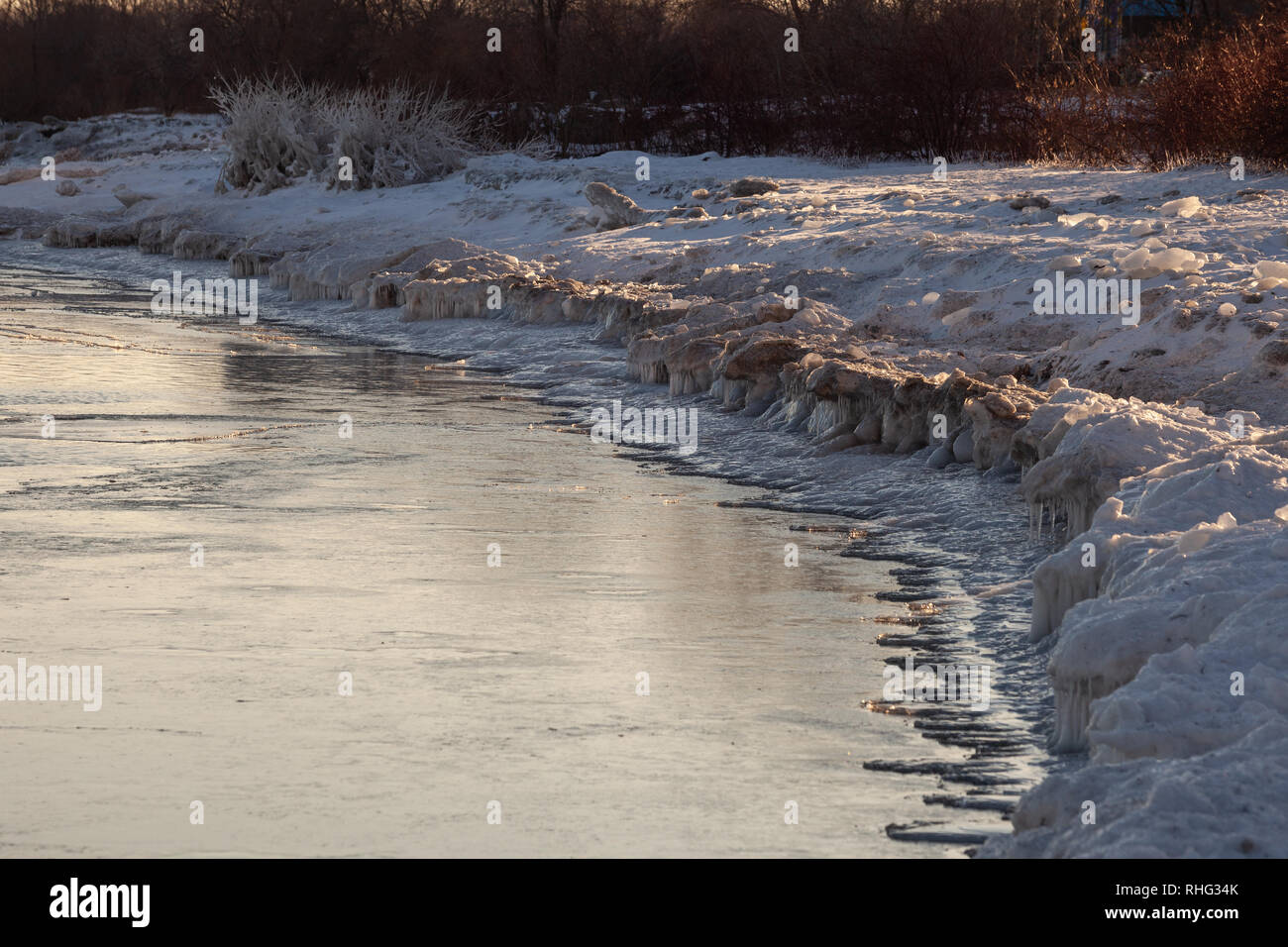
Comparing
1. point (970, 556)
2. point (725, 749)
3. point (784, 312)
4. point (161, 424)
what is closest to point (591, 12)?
point (784, 312)

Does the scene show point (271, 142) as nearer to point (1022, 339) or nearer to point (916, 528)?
point (1022, 339)

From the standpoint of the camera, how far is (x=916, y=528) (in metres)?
7.75

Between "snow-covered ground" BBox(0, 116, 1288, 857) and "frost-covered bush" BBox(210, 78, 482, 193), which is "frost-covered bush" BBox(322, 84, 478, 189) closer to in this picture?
"frost-covered bush" BBox(210, 78, 482, 193)

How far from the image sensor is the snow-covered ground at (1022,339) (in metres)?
4.00

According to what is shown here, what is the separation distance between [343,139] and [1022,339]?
707 inches

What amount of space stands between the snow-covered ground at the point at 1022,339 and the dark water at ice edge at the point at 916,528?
0.43 ft

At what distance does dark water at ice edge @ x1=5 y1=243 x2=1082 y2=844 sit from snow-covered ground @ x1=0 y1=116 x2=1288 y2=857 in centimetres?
13

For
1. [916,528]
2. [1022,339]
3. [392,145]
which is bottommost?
[916,528]

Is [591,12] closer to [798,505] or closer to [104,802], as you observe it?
[798,505]

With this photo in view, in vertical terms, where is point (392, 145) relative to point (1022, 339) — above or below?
above

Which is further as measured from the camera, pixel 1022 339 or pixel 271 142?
pixel 271 142

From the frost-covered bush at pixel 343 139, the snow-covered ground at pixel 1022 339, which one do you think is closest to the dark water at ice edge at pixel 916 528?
the snow-covered ground at pixel 1022 339

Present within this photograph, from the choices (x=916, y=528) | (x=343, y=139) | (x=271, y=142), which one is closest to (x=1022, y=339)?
(x=916, y=528)
